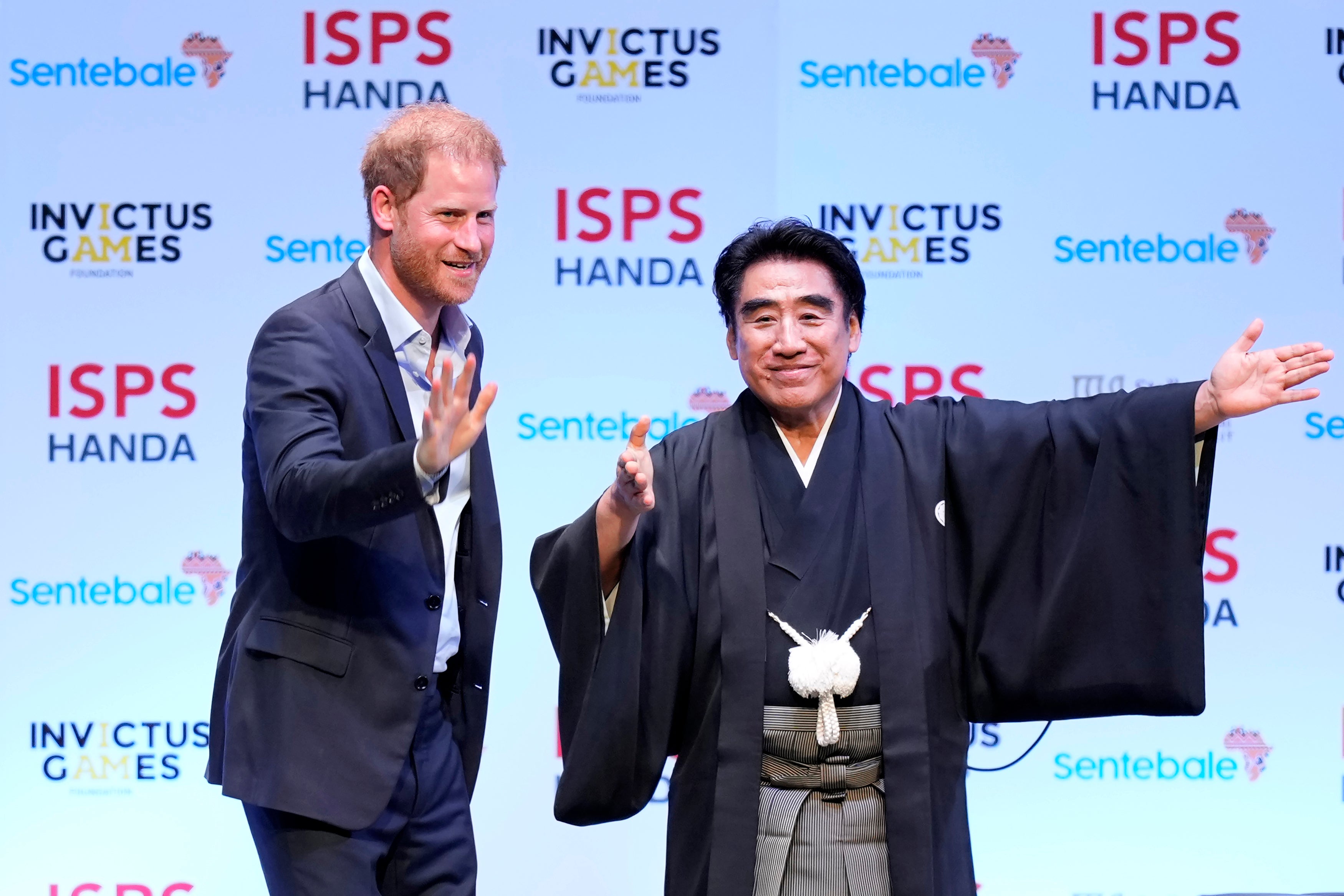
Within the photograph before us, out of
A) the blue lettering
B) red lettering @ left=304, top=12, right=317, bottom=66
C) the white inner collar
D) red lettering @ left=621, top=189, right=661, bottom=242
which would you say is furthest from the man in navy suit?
the blue lettering

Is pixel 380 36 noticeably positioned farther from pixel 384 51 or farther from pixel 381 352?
pixel 381 352

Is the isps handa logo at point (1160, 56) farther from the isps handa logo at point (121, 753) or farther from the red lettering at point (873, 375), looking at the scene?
the isps handa logo at point (121, 753)

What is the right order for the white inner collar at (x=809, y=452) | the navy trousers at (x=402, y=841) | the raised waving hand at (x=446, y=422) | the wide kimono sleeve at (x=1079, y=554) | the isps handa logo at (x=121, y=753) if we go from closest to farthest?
the raised waving hand at (x=446, y=422), the navy trousers at (x=402, y=841), the wide kimono sleeve at (x=1079, y=554), the white inner collar at (x=809, y=452), the isps handa logo at (x=121, y=753)

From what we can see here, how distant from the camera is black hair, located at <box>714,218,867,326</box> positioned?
7.20ft

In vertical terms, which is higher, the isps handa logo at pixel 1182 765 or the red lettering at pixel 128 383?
the red lettering at pixel 128 383

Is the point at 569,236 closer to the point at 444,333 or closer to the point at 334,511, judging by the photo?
the point at 444,333

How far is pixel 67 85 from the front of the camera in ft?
11.6

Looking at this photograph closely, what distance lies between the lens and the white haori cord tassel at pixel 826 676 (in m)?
1.97

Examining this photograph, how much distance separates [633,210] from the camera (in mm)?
3498

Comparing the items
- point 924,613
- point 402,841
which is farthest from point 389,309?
point 924,613

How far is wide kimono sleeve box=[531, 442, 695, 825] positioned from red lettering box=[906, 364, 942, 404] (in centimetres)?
154

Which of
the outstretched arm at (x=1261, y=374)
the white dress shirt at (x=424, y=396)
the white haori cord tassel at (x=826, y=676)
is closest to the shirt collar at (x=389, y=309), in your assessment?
the white dress shirt at (x=424, y=396)

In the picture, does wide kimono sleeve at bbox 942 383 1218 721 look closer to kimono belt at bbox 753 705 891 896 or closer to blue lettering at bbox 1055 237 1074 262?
kimono belt at bbox 753 705 891 896

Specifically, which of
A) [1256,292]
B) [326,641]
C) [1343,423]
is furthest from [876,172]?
[326,641]
